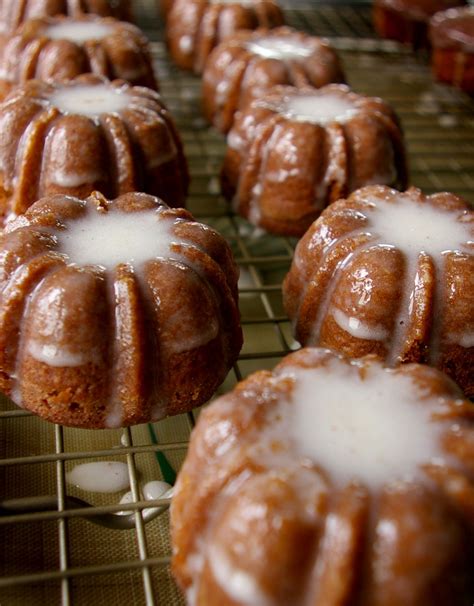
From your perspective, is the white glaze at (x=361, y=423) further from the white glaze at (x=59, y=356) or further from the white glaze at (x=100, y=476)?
the white glaze at (x=100, y=476)

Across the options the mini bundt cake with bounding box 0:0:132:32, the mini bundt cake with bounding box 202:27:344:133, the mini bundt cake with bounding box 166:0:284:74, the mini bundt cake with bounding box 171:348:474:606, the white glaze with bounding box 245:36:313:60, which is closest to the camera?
the mini bundt cake with bounding box 171:348:474:606

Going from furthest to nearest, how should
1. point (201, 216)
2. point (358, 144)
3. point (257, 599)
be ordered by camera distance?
point (201, 216), point (358, 144), point (257, 599)

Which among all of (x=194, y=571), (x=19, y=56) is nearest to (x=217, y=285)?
(x=194, y=571)

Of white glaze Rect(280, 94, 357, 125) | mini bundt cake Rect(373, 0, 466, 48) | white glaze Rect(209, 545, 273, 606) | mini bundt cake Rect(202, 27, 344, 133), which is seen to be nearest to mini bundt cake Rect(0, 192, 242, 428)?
white glaze Rect(209, 545, 273, 606)

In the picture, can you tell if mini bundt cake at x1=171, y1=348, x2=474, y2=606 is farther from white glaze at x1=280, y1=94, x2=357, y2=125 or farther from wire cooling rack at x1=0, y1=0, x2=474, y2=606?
white glaze at x1=280, y1=94, x2=357, y2=125

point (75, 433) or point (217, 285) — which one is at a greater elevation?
point (217, 285)

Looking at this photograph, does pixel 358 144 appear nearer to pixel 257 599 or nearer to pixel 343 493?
pixel 343 493
